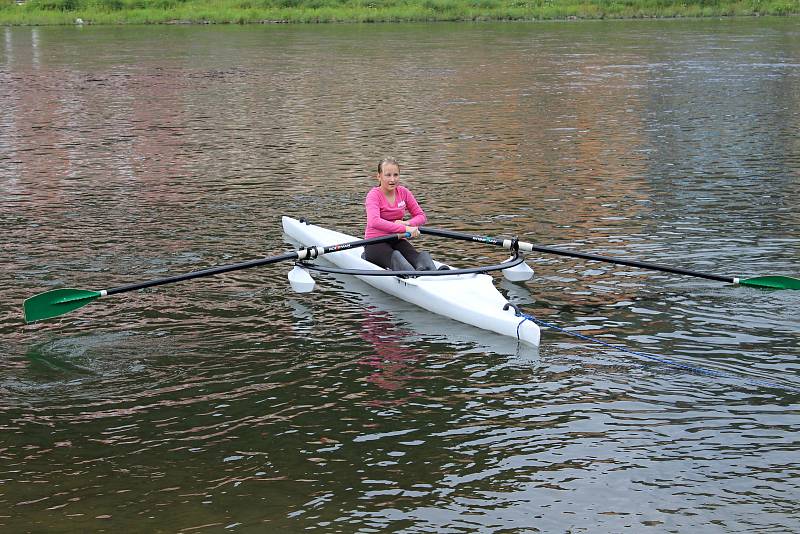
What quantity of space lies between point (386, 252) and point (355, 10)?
198ft

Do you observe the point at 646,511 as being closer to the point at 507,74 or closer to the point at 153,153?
the point at 153,153

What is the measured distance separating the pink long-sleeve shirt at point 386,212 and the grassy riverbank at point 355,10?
57123mm

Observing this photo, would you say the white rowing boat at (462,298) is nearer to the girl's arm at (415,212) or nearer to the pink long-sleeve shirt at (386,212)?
the pink long-sleeve shirt at (386,212)

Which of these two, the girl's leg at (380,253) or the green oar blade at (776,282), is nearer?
the green oar blade at (776,282)

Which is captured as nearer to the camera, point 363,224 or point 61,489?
point 61,489

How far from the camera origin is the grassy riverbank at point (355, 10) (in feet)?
224

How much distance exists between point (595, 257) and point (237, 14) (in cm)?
6152

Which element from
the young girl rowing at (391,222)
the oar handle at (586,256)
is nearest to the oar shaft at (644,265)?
the oar handle at (586,256)

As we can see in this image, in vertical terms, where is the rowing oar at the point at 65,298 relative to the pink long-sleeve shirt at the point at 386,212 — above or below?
below

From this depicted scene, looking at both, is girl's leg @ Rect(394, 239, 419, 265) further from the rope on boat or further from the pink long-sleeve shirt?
the rope on boat

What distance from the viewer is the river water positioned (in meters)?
8.03

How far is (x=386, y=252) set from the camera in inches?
513

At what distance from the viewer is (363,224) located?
1653cm

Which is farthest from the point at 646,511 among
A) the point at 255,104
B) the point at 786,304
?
the point at 255,104
